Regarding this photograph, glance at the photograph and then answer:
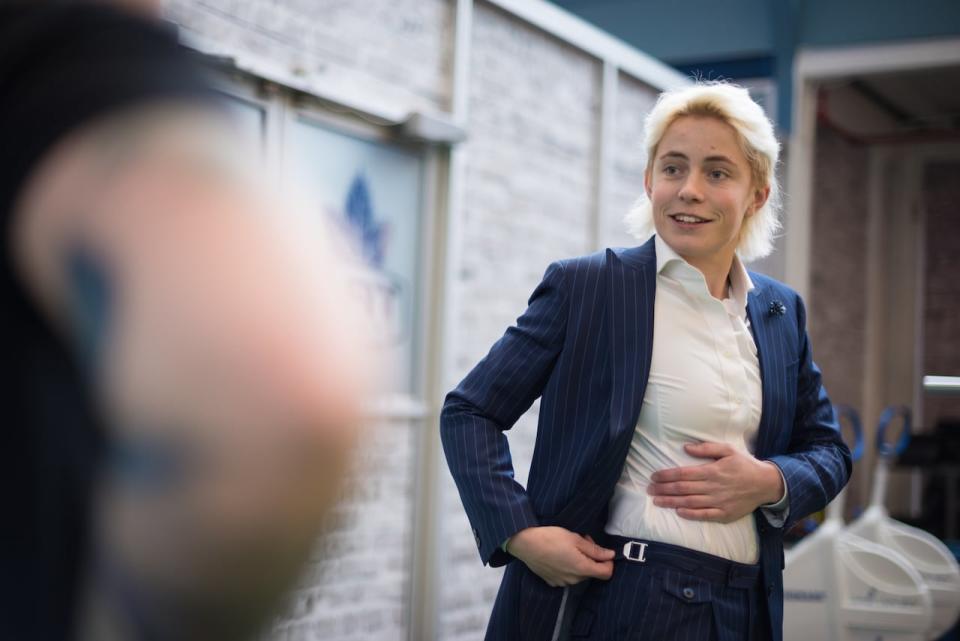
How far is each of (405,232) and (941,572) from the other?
9.83 feet

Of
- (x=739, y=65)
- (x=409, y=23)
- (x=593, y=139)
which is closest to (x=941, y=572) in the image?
(x=593, y=139)

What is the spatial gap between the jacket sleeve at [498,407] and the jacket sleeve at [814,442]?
1.45 ft


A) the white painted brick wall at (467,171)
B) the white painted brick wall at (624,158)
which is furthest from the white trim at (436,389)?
the white painted brick wall at (624,158)

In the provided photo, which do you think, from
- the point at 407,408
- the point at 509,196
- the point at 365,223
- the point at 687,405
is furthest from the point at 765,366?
the point at 509,196

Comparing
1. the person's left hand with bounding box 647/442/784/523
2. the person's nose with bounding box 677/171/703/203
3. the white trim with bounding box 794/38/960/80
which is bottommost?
the person's left hand with bounding box 647/442/784/523

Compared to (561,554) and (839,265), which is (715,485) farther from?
(839,265)

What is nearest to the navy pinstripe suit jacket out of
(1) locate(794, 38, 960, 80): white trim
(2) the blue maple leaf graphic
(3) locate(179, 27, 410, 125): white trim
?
(3) locate(179, 27, 410, 125): white trim

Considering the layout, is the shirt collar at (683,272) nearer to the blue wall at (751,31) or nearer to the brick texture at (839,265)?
the blue wall at (751,31)

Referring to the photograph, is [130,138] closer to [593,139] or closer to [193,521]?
[193,521]

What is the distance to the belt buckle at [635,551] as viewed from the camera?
1816 mm

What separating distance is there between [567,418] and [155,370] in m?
1.55

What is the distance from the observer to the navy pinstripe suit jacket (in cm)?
183

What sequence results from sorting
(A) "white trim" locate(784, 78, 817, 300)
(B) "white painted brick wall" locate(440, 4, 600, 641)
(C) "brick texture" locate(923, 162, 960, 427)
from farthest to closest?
(C) "brick texture" locate(923, 162, 960, 427), (A) "white trim" locate(784, 78, 817, 300), (B) "white painted brick wall" locate(440, 4, 600, 641)

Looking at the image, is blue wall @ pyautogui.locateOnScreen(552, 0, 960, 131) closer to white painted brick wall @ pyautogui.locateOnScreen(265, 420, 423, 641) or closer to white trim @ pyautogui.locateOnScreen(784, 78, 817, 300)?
white trim @ pyautogui.locateOnScreen(784, 78, 817, 300)
